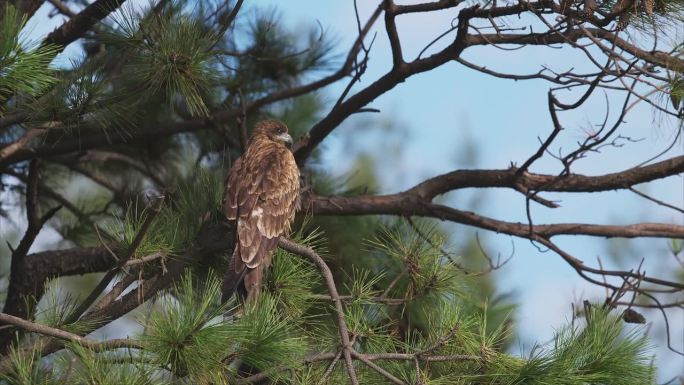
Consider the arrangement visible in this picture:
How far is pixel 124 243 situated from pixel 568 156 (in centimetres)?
188

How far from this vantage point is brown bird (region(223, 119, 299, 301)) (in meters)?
4.04

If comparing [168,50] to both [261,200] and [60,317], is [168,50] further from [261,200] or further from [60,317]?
[60,317]

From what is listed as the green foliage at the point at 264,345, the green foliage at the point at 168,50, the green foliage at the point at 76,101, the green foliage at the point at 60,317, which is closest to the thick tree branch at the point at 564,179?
the green foliage at the point at 168,50

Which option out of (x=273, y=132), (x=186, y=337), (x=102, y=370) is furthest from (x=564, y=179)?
(x=102, y=370)

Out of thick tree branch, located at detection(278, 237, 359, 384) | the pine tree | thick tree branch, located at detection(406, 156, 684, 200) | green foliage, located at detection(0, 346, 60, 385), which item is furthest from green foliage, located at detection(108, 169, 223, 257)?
thick tree branch, located at detection(406, 156, 684, 200)

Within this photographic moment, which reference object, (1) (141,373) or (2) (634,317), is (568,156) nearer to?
(2) (634,317)

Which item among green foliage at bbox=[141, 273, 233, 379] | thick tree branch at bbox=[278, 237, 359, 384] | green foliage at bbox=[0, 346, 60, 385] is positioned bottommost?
green foliage at bbox=[0, 346, 60, 385]

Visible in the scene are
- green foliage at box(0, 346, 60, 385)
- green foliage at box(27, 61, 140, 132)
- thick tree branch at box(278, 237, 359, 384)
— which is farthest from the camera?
green foliage at box(27, 61, 140, 132)

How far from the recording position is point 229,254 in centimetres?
447

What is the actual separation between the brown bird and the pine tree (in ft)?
0.25

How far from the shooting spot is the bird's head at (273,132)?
18.1 feet

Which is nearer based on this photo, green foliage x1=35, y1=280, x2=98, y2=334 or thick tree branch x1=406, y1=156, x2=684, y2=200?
green foliage x1=35, y1=280, x2=98, y2=334

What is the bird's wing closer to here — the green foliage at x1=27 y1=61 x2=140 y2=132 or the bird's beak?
Answer: the bird's beak

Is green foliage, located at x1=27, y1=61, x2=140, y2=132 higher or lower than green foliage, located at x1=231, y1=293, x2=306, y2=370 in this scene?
higher
